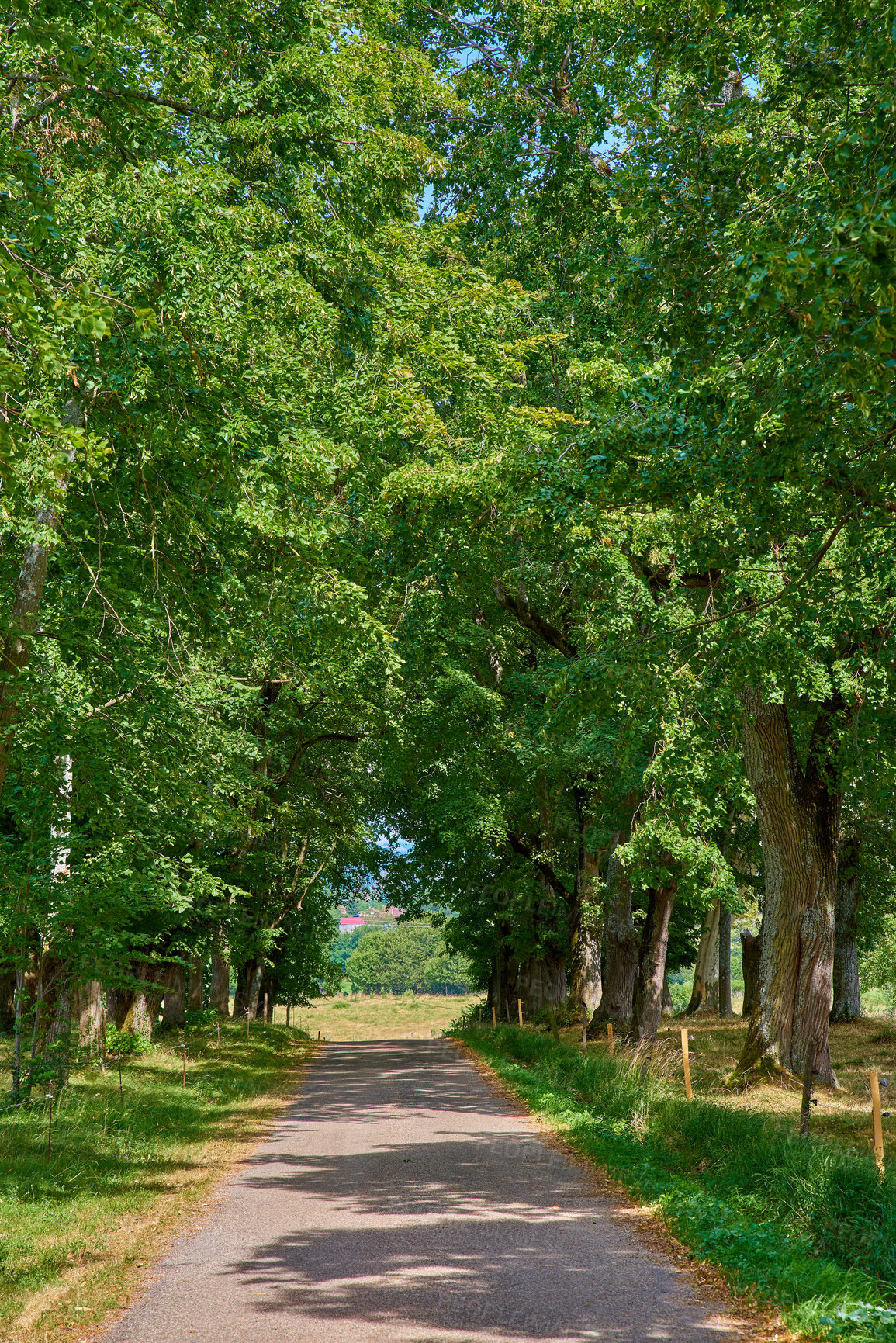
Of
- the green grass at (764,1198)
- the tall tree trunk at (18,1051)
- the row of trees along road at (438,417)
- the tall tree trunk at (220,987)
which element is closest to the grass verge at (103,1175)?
the tall tree trunk at (18,1051)

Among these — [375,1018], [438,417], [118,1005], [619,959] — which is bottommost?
[375,1018]

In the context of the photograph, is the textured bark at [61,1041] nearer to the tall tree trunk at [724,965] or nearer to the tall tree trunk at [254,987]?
the tall tree trunk at [254,987]

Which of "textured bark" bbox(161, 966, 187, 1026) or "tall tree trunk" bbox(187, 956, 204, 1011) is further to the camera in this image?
"tall tree trunk" bbox(187, 956, 204, 1011)

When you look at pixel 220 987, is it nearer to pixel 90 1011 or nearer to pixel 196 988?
pixel 196 988

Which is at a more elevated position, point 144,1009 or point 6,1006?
point 144,1009

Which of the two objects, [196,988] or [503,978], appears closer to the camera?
[196,988]

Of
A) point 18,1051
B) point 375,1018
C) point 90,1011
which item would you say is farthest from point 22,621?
point 375,1018

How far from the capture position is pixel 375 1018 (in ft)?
226

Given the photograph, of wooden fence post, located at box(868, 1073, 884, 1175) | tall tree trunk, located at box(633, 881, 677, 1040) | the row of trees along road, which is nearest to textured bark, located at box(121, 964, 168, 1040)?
the row of trees along road

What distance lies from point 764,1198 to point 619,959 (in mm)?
15094

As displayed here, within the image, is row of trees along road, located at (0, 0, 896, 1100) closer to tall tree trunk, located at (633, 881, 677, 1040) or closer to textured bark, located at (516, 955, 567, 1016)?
tall tree trunk, located at (633, 881, 677, 1040)

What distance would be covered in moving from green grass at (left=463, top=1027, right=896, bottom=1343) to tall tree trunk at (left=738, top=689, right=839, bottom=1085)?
2647mm

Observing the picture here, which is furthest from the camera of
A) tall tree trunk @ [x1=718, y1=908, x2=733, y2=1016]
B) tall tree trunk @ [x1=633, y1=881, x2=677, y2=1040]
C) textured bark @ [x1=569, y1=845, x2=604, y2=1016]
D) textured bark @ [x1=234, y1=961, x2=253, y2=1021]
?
tall tree trunk @ [x1=718, y1=908, x2=733, y2=1016]

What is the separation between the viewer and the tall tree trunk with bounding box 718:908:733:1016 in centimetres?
3478
